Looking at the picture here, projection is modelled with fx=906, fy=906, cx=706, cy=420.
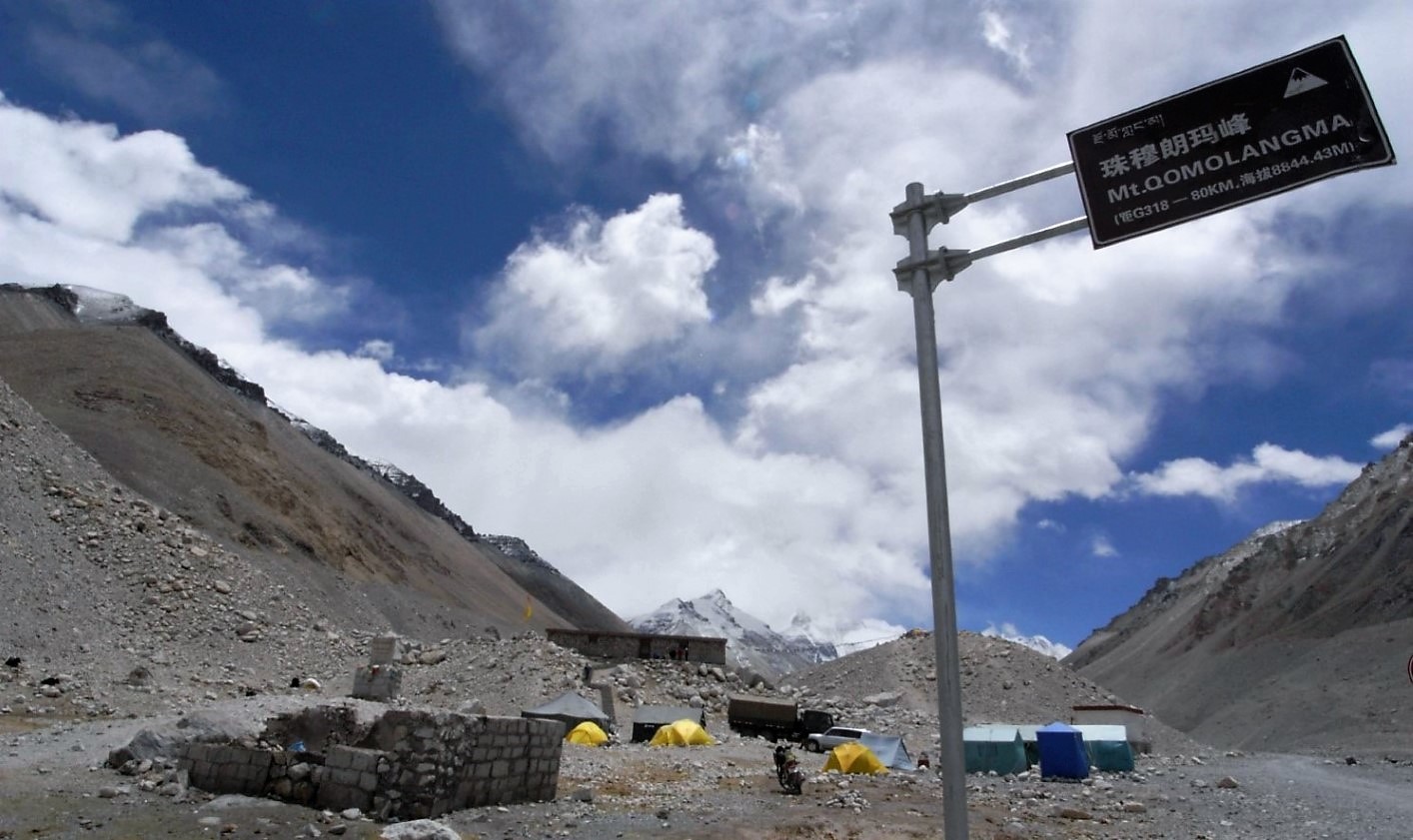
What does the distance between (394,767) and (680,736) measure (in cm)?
1725

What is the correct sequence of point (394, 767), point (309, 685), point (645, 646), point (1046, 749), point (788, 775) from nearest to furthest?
point (394, 767), point (788, 775), point (1046, 749), point (309, 685), point (645, 646)

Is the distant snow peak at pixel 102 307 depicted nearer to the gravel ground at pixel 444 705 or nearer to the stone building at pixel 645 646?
the gravel ground at pixel 444 705

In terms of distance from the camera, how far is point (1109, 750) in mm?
31328

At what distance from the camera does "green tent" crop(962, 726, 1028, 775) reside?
30.2 metres

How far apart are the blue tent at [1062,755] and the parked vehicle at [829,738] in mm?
6632

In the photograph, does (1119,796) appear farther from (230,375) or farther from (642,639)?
(230,375)

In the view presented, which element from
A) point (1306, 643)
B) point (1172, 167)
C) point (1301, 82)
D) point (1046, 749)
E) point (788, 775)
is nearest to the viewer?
point (1301, 82)

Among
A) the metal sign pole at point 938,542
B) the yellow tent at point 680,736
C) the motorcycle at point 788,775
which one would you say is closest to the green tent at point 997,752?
the yellow tent at point 680,736

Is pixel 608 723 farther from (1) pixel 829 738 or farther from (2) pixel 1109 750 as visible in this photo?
(2) pixel 1109 750

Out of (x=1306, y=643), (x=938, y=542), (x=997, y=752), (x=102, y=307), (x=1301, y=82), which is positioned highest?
(x=102, y=307)

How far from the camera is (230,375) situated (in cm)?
10925

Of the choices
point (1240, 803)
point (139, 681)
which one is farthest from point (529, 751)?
point (139, 681)

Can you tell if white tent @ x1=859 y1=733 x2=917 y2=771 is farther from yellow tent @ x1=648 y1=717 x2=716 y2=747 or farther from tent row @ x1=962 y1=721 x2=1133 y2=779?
yellow tent @ x1=648 y1=717 x2=716 y2=747

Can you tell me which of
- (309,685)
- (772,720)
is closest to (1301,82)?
(772,720)
